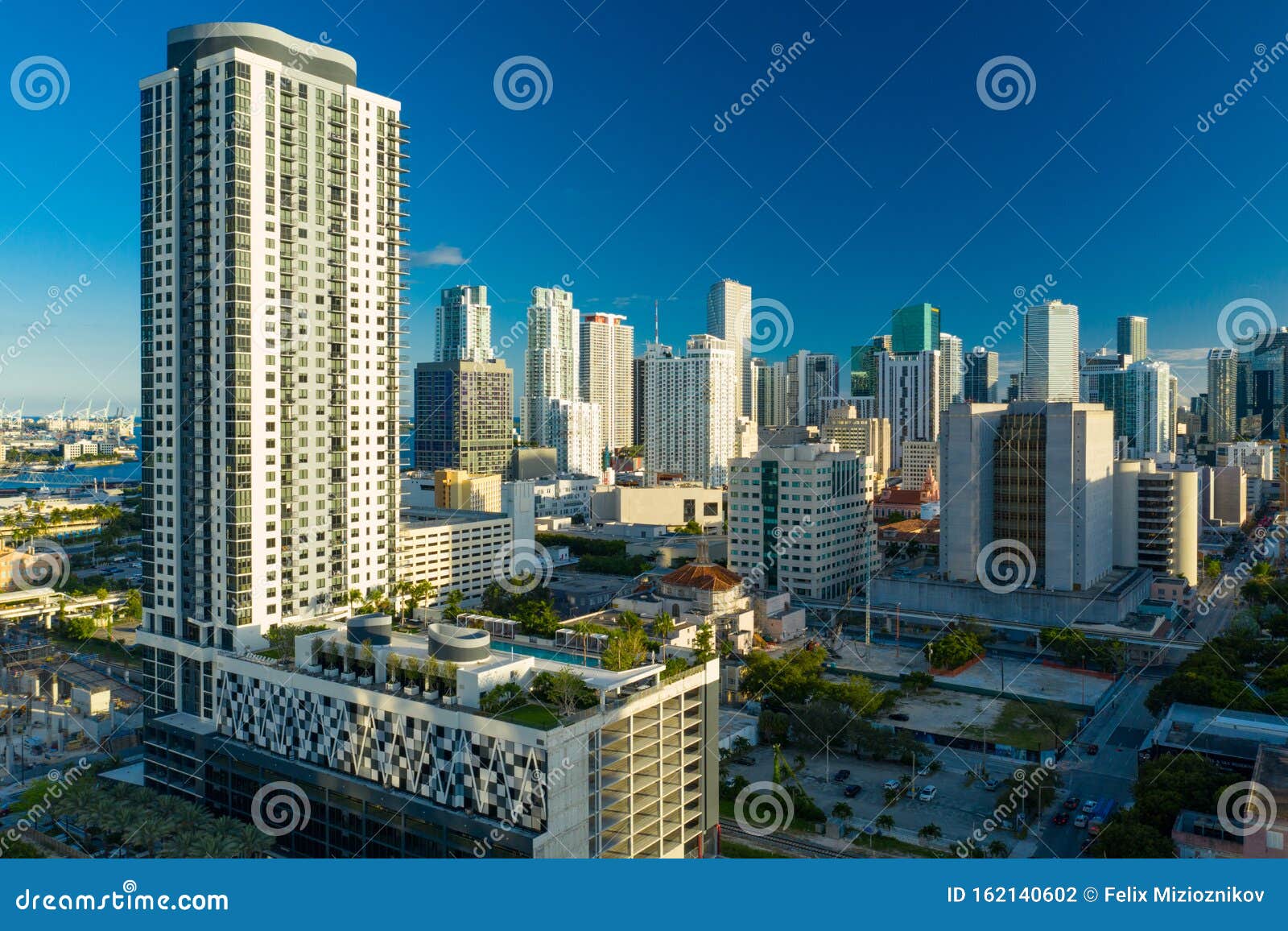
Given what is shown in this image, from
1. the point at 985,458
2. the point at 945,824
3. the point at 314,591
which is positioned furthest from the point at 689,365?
the point at 945,824

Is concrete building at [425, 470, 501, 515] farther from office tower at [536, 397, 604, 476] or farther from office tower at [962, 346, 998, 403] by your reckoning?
office tower at [962, 346, 998, 403]

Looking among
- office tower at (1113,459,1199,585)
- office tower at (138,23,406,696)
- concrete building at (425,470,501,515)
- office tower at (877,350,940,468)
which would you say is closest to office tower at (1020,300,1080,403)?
office tower at (877,350,940,468)

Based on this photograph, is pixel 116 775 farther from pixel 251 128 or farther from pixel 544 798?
pixel 251 128

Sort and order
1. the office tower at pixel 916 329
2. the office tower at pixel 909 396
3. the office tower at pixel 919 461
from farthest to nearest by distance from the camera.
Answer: the office tower at pixel 916 329, the office tower at pixel 909 396, the office tower at pixel 919 461

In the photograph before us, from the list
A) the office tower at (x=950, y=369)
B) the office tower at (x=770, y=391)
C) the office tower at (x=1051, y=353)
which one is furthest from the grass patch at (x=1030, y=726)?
the office tower at (x=770, y=391)

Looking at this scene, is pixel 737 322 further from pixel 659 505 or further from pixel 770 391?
pixel 659 505

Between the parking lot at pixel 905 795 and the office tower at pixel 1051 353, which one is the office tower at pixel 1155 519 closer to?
the parking lot at pixel 905 795
